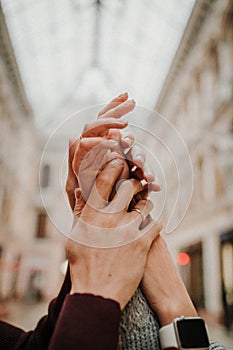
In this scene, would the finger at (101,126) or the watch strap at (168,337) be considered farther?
the finger at (101,126)

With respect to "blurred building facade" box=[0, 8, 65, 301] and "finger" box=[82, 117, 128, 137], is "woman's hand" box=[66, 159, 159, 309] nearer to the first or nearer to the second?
"finger" box=[82, 117, 128, 137]

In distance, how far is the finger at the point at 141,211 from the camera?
23.7 inches

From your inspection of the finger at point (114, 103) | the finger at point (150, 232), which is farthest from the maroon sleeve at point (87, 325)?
the finger at point (114, 103)

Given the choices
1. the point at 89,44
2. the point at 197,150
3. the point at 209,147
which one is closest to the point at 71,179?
the point at 209,147

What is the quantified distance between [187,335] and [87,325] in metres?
0.15

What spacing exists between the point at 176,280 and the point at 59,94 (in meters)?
19.2

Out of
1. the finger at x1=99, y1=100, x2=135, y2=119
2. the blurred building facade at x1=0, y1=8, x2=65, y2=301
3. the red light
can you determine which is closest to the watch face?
the finger at x1=99, y1=100, x2=135, y2=119

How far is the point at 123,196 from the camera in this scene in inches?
23.8

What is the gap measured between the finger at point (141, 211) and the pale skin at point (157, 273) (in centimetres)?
5

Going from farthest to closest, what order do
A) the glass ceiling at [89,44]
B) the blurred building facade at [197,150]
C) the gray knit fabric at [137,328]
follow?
the glass ceiling at [89,44] → the blurred building facade at [197,150] → the gray knit fabric at [137,328]

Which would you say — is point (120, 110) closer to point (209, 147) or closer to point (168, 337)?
point (168, 337)

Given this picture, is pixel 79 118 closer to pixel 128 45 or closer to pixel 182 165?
pixel 182 165

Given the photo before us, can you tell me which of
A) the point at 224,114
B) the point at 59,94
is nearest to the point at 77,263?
the point at 224,114

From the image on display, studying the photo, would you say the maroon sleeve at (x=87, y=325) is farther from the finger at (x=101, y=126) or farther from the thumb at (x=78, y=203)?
the finger at (x=101, y=126)
